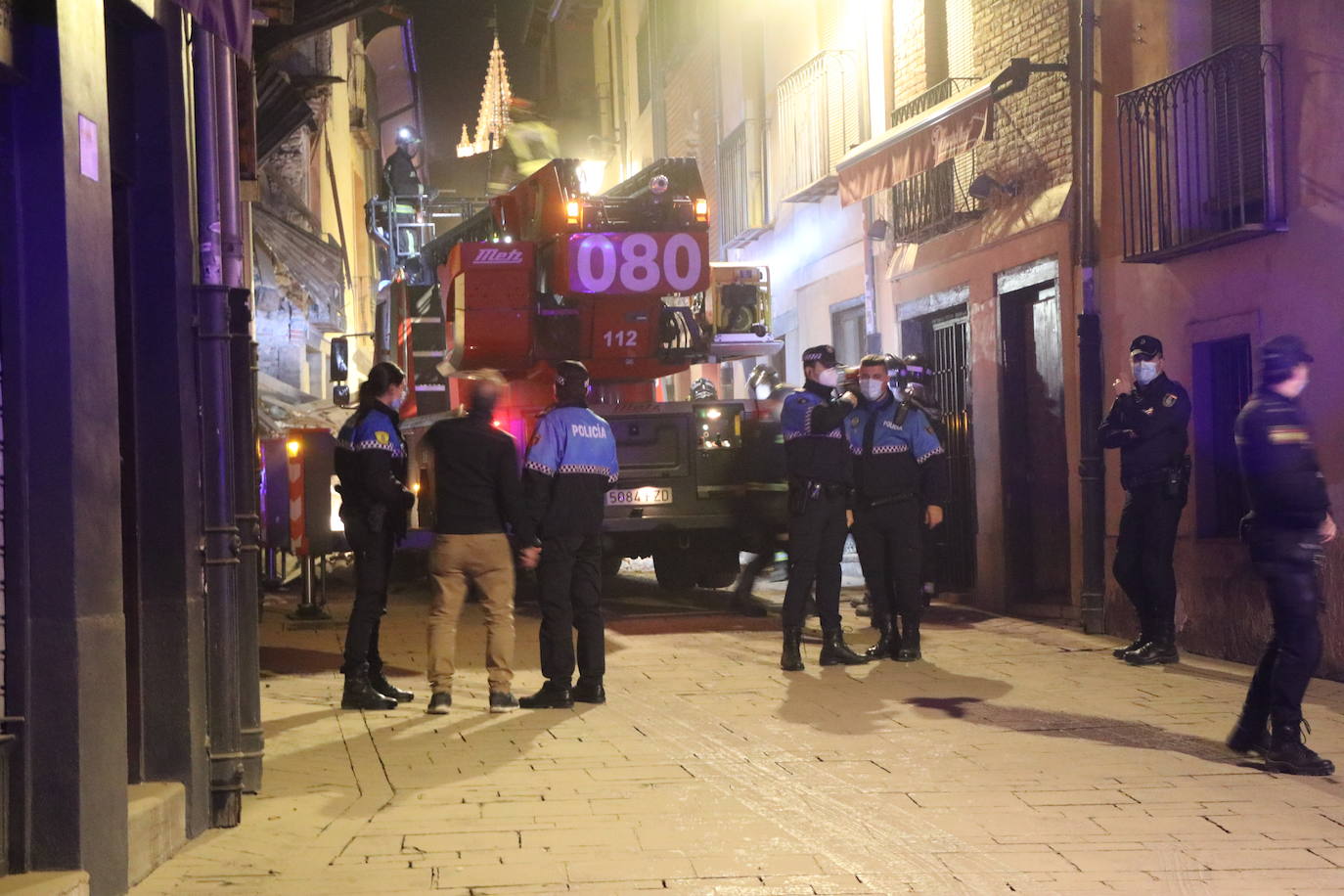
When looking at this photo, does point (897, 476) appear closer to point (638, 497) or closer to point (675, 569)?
point (638, 497)

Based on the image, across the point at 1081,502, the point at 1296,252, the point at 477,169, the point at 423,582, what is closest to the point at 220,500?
the point at 1296,252

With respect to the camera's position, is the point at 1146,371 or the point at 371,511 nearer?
the point at 371,511

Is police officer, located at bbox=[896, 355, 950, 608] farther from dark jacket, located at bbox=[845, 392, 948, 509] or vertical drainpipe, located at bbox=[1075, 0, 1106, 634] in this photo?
dark jacket, located at bbox=[845, 392, 948, 509]

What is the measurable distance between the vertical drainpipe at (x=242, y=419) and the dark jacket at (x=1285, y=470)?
13.8 feet

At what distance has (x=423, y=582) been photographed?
58.0ft

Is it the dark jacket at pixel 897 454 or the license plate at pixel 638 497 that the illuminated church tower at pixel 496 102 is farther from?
the dark jacket at pixel 897 454

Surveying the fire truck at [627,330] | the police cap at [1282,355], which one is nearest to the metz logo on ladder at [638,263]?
the fire truck at [627,330]

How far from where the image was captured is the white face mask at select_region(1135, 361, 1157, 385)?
10523mm

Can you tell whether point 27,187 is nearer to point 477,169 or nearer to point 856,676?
point 856,676

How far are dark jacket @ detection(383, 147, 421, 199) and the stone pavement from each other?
10.4m

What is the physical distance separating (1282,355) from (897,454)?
12.2ft

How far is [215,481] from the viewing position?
6406mm

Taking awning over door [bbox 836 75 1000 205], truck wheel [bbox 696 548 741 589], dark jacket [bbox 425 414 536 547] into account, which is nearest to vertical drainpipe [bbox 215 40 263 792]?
dark jacket [bbox 425 414 536 547]

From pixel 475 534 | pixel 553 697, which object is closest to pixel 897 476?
pixel 553 697
